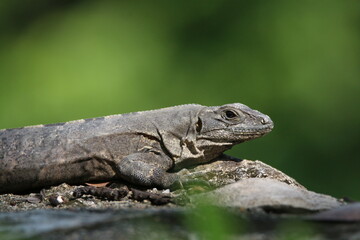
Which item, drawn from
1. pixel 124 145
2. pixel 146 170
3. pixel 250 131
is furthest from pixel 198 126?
pixel 146 170

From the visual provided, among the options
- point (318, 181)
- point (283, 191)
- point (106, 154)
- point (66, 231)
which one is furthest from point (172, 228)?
point (318, 181)

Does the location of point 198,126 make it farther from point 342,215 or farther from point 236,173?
point 342,215

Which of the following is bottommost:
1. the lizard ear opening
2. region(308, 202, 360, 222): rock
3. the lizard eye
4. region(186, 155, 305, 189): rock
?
region(186, 155, 305, 189): rock

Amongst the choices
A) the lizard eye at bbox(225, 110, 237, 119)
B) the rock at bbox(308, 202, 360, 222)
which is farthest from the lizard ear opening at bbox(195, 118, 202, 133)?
the rock at bbox(308, 202, 360, 222)

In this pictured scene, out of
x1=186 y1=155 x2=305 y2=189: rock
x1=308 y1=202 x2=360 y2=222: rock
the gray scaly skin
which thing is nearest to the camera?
x1=308 y1=202 x2=360 y2=222: rock

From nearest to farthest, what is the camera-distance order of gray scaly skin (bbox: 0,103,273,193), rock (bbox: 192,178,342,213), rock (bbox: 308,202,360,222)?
rock (bbox: 308,202,360,222)
rock (bbox: 192,178,342,213)
gray scaly skin (bbox: 0,103,273,193)

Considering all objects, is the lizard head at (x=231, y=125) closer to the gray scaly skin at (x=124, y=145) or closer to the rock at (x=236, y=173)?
the gray scaly skin at (x=124, y=145)

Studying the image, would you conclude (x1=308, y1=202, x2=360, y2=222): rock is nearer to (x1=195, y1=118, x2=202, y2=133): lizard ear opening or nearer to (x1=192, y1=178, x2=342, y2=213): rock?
(x1=192, y1=178, x2=342, y2=213): rock
